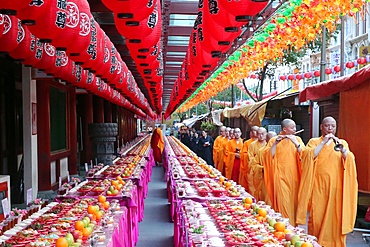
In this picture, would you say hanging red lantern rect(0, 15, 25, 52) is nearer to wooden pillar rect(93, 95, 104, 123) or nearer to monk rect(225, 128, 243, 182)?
monk rect(225, 128, 243, 182)

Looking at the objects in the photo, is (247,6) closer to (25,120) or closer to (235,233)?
(235,233)

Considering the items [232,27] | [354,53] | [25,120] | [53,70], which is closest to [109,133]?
[25,120]

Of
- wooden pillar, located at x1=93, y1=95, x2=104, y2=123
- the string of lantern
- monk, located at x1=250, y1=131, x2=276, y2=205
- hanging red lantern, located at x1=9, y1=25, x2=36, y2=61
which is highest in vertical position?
the string of lantern

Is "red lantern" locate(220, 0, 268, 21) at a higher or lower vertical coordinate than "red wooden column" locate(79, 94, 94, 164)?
higher

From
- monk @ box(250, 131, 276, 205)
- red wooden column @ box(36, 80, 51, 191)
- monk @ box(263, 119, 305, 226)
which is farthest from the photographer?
red wooden column @ box(36, 80, 51, 191)

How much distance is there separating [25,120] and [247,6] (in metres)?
7.97

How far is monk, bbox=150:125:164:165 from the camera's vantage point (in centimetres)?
1870

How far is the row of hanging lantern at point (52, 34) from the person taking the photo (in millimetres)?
3904

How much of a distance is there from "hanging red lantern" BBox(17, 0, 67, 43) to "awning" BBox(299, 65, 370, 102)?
530cm

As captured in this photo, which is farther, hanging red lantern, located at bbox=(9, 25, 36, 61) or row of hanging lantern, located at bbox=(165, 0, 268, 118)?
hanging red lantern, located at bbox=(9, 25, 36, 61)

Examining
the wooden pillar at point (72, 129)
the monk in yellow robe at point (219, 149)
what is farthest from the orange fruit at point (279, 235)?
the wooden pillar at point (72, 129)

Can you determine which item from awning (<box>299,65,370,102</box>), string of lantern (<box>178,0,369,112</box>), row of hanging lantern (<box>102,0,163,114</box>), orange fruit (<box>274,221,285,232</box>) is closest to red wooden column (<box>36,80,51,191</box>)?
string of lantern (<box>178,0,369,112</box>)

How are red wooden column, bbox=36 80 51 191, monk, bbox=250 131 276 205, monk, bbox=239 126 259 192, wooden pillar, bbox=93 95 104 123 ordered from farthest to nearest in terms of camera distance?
wooden pillar, bbox=93 95 104 123
red wooden column, bbox=36 80 51 191
monk, bbox=239 126 259 192
monk, bbox=250 131 276 205

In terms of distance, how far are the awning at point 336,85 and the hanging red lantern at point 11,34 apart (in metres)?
5.35
